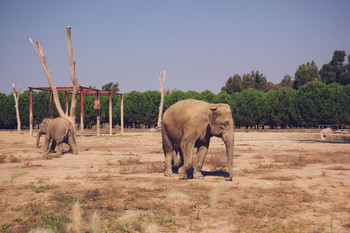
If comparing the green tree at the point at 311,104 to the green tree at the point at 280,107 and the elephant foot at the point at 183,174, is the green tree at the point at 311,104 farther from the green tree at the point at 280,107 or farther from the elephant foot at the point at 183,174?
the elephant foot at the point at 183,174

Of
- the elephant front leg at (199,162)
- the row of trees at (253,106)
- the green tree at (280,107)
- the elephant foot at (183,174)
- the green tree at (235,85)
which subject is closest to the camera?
the elephant foot at (183,174)

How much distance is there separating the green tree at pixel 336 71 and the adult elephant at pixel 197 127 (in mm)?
76801

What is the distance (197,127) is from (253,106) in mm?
35744

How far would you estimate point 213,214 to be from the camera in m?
6.37

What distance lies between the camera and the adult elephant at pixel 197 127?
9523 mm

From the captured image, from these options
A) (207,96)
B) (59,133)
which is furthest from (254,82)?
(59,133)

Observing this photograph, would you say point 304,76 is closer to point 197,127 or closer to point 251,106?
point 251,106

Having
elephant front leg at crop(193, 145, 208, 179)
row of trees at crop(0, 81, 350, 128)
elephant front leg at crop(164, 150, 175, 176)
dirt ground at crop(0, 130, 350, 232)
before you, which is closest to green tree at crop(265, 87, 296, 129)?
row of trees at crop(0, 81, 350, 128)

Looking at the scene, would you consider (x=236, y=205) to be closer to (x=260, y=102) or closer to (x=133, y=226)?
(x=133, y=226)

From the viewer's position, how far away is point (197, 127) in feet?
31.3

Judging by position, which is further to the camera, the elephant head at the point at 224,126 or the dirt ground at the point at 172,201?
the elephant head at the point at 224,126

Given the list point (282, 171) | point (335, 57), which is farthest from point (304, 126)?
point (335, 57)

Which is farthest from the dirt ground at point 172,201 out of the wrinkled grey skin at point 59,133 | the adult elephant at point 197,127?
the wrinkled grey skin at point 59,133

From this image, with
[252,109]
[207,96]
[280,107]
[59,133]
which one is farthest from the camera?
[207,96]
